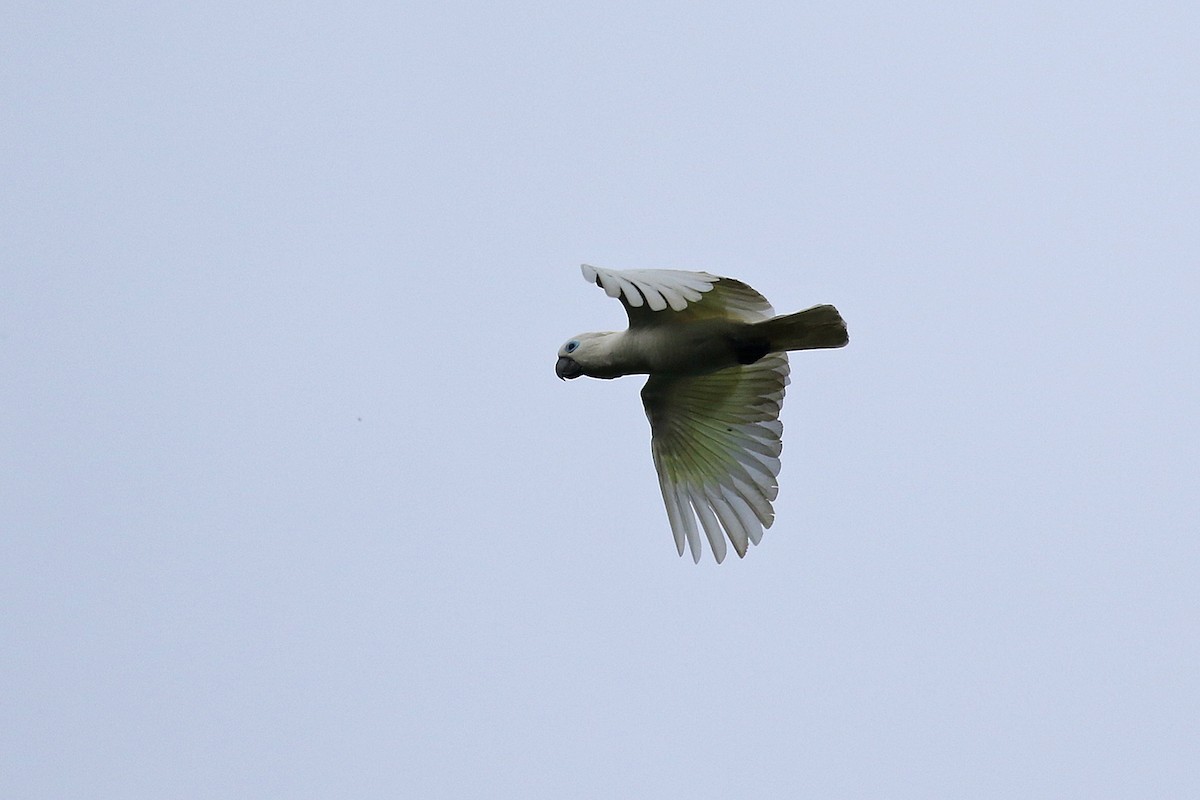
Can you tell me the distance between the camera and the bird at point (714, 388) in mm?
7992

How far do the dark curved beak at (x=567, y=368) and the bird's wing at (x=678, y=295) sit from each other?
417 mm

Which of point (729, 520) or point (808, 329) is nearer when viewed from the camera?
point (808, 329)

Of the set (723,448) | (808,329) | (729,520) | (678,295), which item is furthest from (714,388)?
(678,295)

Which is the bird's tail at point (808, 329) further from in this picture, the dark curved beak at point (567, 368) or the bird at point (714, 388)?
the dark curved beak at point (567, 368)

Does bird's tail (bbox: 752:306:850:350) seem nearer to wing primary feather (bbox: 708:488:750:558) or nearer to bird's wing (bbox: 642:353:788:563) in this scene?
bird's wing (bbox: 642:353:788:563)

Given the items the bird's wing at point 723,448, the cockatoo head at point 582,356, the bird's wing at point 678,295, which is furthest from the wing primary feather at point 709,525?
the bird's wing at point 678,295

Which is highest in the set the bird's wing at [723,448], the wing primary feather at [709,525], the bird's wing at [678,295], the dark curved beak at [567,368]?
the bird's wing at [678,295]

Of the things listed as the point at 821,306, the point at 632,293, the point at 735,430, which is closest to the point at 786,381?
the point at 735,430

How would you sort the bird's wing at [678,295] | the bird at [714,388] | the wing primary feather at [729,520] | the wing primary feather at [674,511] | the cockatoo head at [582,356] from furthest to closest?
1. the wing primary feather at [674,511]
2. the wing primary feather at [729,520]
3. the cockatoo head at [582,356]
4. the bird at [714,388]
5. the bird's wing at [678,295]

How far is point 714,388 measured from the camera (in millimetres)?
8797

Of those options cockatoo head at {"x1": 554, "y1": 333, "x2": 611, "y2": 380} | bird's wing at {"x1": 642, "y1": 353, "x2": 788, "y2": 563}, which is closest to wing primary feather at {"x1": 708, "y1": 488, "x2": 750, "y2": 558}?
bird's wing at {"x1": 642, "y1": 353, "x2": 788, "y2": 563}

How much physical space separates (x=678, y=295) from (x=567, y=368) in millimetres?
1566

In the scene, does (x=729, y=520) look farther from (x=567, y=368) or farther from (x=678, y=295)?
(x=678, y=295)

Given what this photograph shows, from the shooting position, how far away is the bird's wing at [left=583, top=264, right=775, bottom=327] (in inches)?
279
